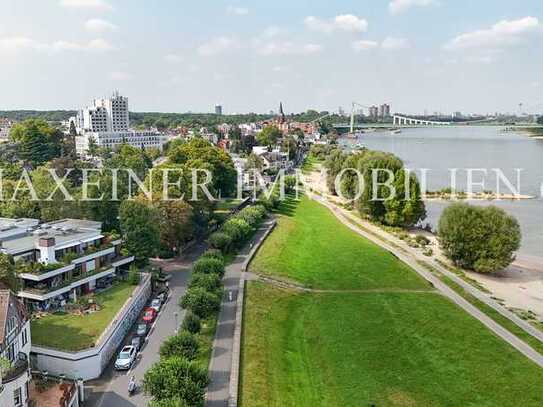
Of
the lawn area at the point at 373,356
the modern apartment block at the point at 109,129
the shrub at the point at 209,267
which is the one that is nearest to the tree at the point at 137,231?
the shrub at the point at 209,267

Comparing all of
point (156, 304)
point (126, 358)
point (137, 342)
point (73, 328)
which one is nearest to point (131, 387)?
point (126, 358)

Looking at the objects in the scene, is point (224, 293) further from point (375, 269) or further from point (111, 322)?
point (375, 269)

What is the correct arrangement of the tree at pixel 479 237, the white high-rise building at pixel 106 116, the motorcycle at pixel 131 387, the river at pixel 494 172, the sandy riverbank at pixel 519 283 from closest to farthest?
the motorcycle at pixel 131 387, the sandy riverbank at pixel 519 283, the tree at pixel 479 237, the river at pixel 494 172, the white high-rise building at pixel 106 116

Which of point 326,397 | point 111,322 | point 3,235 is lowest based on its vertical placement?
point 326,397

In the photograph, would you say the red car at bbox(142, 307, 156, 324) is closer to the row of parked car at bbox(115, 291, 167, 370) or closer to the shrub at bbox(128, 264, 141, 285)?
Result: the row of parked car at bbox(115, 291, 167, 370)

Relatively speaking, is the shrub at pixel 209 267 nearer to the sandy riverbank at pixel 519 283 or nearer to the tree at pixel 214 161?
the sandy riverbank at pixel 519 283

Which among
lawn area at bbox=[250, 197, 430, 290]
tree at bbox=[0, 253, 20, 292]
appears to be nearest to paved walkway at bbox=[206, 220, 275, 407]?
lawn area at bbox=[250, 197, 430, 290]

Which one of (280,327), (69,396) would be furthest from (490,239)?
(69,396)
